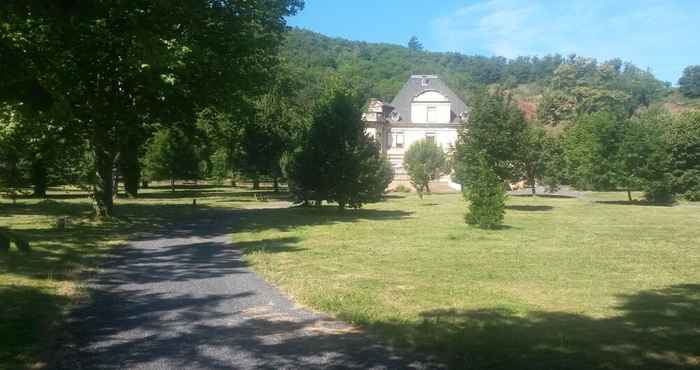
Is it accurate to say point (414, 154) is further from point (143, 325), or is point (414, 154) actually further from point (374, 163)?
point (143, 325)

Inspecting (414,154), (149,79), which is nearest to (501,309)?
(149,79)

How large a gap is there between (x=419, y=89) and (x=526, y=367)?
2517 inches

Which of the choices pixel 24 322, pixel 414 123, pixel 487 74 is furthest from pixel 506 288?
pixel 487 74

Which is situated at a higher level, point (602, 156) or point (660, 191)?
point (602, 156)

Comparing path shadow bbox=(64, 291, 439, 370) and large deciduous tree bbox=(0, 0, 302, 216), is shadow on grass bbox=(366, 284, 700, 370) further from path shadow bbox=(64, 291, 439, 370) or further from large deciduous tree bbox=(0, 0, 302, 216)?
large deciduous tree bbox=(0, 0, 302, 216)

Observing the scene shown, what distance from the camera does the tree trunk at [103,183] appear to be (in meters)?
23.0

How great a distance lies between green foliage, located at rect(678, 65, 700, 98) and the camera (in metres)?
106

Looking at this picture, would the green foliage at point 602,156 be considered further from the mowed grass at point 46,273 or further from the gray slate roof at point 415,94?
the mowed grass at point 46,273

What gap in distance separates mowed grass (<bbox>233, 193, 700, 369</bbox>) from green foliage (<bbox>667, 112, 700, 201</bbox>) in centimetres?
2147

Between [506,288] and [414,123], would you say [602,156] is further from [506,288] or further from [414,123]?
[506,288]

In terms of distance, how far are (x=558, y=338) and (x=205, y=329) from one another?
13.7 ft

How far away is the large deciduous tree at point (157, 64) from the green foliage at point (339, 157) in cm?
440

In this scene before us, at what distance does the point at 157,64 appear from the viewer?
56.3 feet

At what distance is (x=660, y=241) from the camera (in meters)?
18.2
